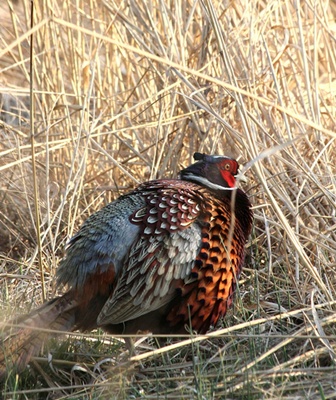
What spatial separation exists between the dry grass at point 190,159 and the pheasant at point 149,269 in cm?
15

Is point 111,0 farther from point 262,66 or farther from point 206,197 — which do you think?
point 206,197

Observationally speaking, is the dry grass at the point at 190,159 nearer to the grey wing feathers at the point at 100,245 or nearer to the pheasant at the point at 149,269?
the pheasant at the point at 149,269

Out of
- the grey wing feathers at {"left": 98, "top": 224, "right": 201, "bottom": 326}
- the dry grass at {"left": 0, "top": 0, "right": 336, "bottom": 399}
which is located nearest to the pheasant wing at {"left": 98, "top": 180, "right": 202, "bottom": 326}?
the grey wing feathers at {"left": 98, "top": 224, "right": 201, "bottom": 326}

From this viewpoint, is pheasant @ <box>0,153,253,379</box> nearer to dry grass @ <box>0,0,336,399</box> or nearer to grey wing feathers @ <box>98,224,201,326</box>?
grey wing feathers @ <box>98,224,201,326</box>

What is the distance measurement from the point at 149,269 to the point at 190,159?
1.52 meters

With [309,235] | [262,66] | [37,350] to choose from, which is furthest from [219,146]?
[37,350]

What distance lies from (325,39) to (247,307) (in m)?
1.68

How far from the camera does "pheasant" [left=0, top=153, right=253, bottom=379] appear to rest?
3.21 m

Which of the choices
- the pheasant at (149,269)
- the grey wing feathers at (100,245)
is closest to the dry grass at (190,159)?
the pheasant at (149,269)

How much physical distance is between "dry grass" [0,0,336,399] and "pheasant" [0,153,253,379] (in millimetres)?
154

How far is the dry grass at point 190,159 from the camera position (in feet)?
9.77

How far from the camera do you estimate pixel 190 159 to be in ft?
15.2

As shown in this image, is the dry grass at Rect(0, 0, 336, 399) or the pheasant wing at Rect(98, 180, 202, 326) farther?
the pheasant wing at Rect(98, 180, 202, 326)

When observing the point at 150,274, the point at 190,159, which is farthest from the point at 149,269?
the point at 190,159
